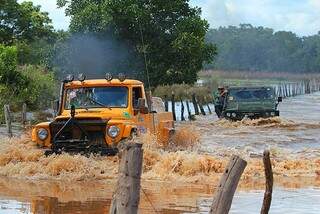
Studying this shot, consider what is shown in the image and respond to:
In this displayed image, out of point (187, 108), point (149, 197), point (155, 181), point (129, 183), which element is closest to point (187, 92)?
point (187, 108)

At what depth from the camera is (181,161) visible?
45.9 feet

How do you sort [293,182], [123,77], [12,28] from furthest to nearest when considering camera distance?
[12,28] → [123,77] → [293,182]

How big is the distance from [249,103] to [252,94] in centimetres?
61

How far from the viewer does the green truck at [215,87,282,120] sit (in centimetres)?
2875

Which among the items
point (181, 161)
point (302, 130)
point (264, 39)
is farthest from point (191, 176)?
point (264, 39)

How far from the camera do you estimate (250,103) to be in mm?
28859

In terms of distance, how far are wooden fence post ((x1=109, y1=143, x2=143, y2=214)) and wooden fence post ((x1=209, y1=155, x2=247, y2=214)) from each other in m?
0.68

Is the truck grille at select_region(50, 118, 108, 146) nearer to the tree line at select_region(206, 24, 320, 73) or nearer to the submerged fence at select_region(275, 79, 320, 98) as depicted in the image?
the submerged fence at select_region(275, 79, 320, 98)

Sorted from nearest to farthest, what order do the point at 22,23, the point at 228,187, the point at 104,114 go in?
the point at 228,187, the point at 104,114, the point at 22,23

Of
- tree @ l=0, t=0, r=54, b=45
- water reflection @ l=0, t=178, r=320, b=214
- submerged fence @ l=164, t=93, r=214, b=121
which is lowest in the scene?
water reflection @ l=0, t=178, r=320, b=214

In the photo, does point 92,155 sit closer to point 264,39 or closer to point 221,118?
point 221,118

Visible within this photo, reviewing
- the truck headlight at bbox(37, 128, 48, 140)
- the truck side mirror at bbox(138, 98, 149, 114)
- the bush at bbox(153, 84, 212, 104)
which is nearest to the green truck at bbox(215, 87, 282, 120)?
the bush at bbox(153, 84, 212, 104)

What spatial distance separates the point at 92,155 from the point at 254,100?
53.3 feet

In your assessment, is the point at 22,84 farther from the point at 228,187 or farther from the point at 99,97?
the point at 228,187
